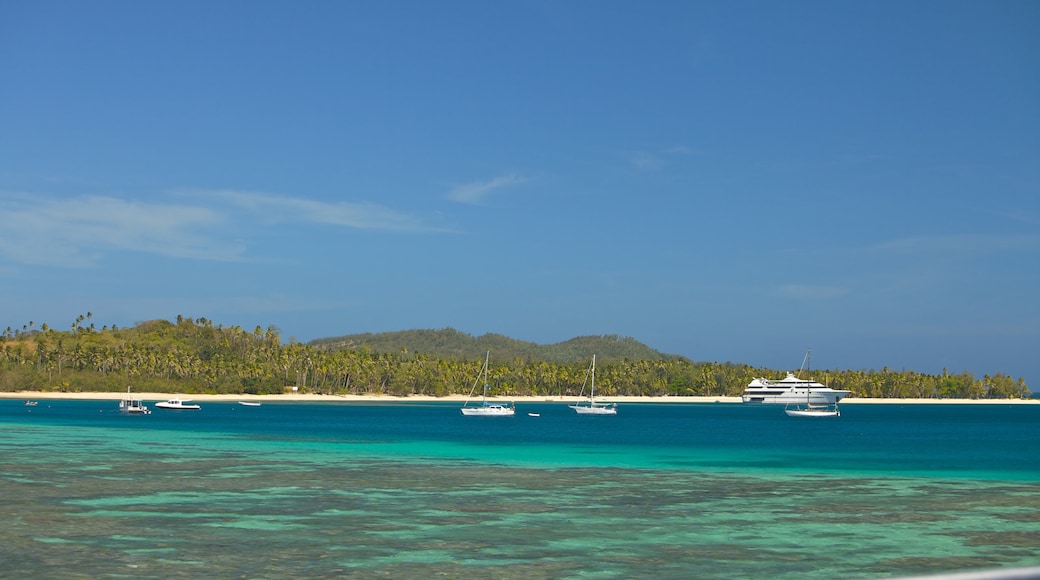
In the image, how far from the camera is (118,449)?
63656 mm

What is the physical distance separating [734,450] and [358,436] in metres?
31.5

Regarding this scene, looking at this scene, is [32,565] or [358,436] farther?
[358,436]

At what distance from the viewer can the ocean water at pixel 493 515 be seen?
80.0ft

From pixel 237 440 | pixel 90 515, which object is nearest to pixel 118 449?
pixel 237 440

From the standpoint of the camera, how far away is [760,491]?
43.2 metres

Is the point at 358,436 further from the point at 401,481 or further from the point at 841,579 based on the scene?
the point at 841,579

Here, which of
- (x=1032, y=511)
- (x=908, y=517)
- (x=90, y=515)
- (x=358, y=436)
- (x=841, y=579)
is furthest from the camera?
(x=358, y=436)

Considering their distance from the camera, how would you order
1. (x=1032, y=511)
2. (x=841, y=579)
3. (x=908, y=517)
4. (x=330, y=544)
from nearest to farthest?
(x=841, y=579) → (x=330, y=544) → (x=908, y=517) → (x=1032, y=511)

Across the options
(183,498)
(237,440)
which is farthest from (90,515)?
(237,440)

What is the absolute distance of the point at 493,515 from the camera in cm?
3312

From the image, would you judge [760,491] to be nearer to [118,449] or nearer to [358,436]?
[118,449]

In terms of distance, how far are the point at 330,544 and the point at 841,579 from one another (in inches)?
485

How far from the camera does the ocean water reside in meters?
Result: 24.4

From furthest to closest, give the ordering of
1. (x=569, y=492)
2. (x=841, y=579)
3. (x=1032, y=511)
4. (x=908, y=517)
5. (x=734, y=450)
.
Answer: (x=734, y=450) → (x=569, y=492) → (x=1032, y=511) → (x=908, y=517) → (x=841, y=579)
